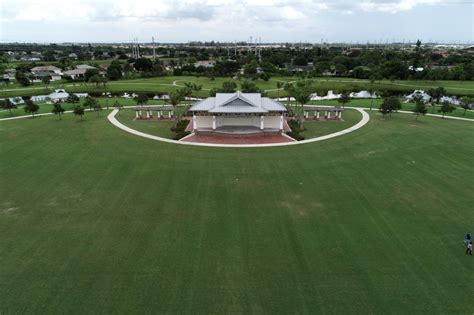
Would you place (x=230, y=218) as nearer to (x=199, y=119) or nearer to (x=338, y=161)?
(x=338, y=161)

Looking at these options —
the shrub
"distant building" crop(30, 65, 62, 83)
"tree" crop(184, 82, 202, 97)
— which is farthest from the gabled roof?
"distant building" crop(30, 65, 62, 83)

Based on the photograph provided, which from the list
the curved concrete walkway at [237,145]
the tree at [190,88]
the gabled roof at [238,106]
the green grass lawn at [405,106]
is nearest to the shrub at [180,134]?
the curved concrete walkway at [237,145]

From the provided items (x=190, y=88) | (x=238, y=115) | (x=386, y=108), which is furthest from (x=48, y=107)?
(x=386, y=108)

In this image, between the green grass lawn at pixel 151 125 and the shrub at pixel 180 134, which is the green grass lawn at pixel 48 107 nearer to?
the green grass lawn at pixel 151 125

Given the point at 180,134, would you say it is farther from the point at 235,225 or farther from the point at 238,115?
the point at 235,225

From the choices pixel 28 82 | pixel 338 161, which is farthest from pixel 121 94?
pixel 338 161
